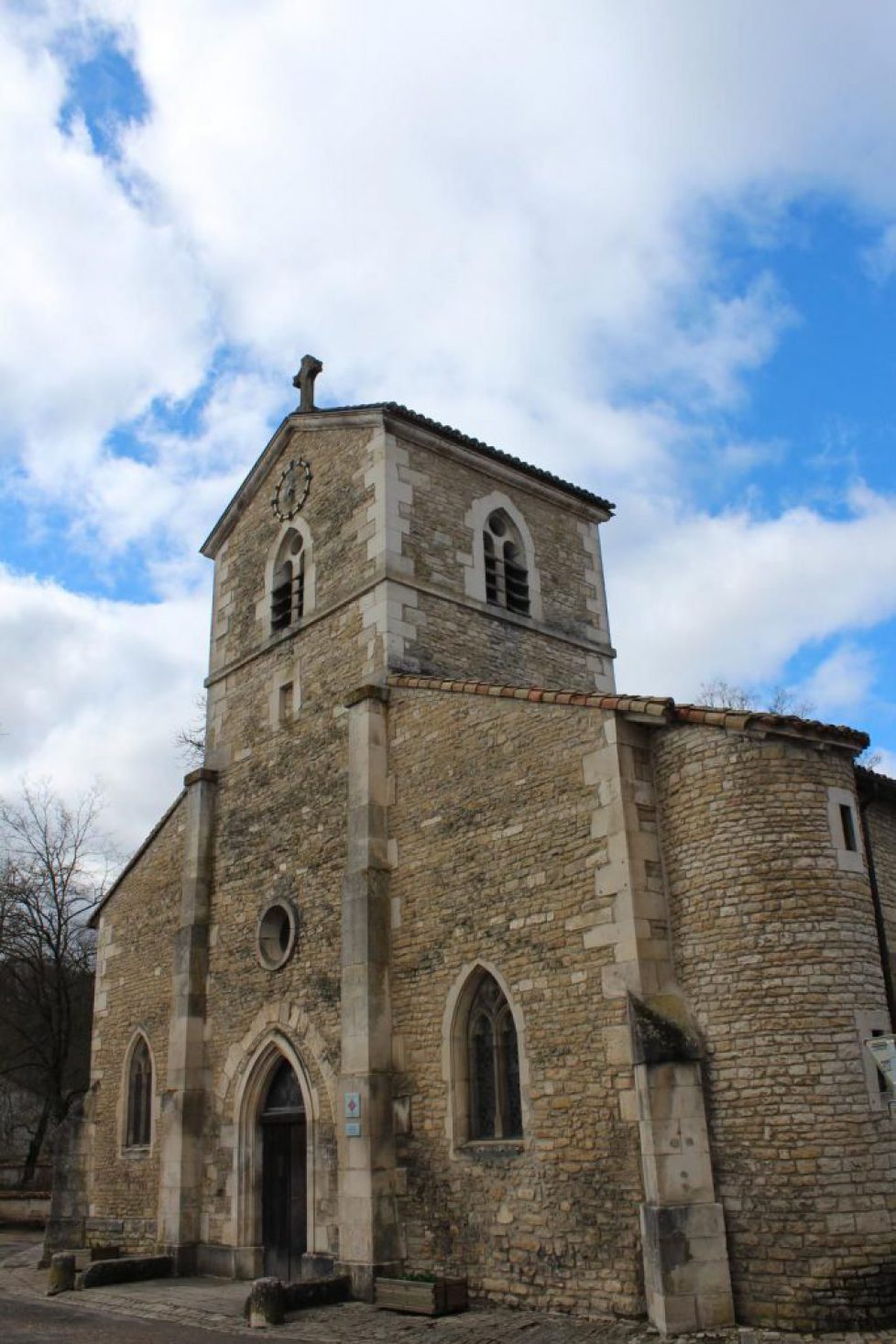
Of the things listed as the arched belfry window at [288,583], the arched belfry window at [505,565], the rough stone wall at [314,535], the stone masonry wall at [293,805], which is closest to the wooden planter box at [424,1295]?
the stone masonry wall at [293,805]

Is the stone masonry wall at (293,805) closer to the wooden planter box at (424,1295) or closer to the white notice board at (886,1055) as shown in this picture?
the wooden planter box at (424,1295)

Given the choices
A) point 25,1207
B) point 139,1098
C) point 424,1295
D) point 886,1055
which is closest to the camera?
point 886,1055

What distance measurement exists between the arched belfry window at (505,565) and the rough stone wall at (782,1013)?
6.41m

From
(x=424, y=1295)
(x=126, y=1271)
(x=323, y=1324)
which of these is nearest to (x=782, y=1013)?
(x=424, y=1295)

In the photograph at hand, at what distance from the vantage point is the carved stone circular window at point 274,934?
567 inches

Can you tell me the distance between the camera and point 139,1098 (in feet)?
55.9

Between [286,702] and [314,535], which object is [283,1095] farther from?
[314,535]

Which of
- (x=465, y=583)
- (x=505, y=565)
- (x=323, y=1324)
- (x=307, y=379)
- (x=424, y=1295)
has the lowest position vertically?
(x=323, y=1324)

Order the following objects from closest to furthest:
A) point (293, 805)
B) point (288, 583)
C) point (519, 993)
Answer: point (519, 993)
point (293, 805)
point (288, 583)

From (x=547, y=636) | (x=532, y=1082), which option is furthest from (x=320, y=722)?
(x=532, y=1082)

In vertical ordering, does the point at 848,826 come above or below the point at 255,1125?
above

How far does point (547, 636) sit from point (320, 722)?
151 inches

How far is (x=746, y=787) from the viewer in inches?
389

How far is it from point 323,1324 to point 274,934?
5.24 m
